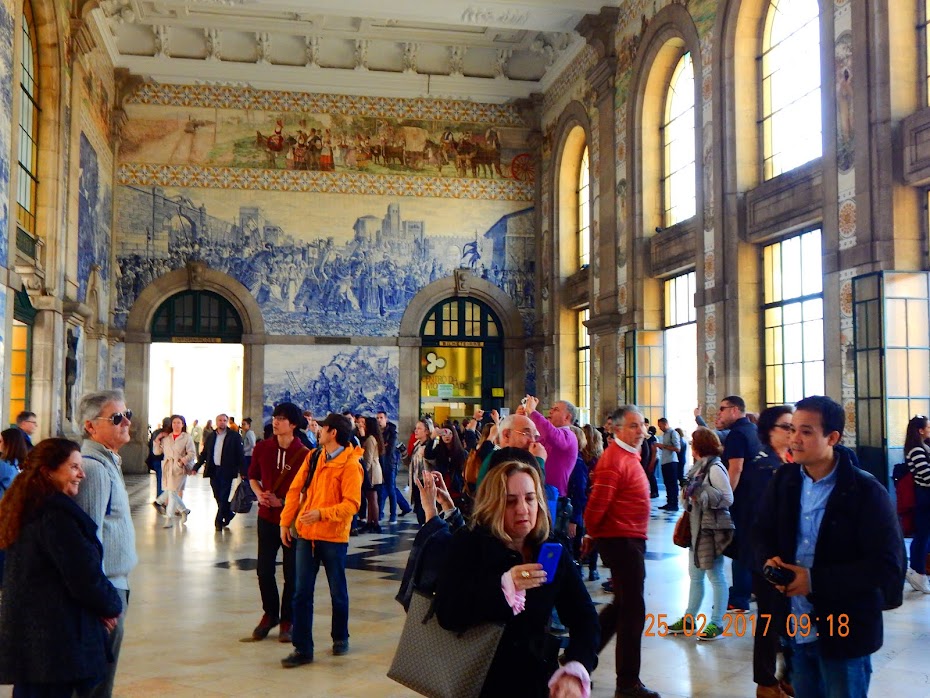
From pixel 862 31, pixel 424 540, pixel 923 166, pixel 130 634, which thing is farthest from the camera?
pixel 862 31

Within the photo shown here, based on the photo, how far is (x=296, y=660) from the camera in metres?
5.86

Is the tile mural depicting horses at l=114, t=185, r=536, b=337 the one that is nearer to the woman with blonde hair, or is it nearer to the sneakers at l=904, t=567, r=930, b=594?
the sneakers at l=904, t=567, r=930, b=594

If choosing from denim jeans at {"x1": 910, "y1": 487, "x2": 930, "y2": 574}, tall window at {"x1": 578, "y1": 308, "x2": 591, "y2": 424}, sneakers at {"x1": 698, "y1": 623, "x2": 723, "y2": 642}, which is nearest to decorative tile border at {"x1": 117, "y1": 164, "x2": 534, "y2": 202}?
tall window at {"x1": 578, "y1": 308, "x2": 591, "y2": 424}

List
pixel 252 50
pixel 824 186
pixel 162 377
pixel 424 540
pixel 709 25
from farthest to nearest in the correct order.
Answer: pixel 162 377
pixel 252 50
pixel 709 25
pixel 824 186
pixel 424 540

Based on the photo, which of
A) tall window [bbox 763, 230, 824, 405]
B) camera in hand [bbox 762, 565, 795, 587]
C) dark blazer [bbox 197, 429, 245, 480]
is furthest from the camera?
tall window [bbox 763, 230, 824, 405]

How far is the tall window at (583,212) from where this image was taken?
2388 centimetres

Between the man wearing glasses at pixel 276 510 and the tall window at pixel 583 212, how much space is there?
57.1 ft

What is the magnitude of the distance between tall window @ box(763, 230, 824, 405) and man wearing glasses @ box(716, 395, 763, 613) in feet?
21.5

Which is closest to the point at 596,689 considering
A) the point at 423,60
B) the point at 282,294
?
the point at 282,294

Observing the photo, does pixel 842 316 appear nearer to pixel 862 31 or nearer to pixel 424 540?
pixel 862 31

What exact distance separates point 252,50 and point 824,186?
1629 cm

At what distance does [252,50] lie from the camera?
79.5 ft

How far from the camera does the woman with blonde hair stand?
272cm

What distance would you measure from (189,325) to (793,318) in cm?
1580
